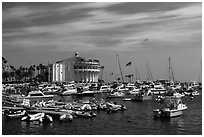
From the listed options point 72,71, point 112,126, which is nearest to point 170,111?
point 112,126

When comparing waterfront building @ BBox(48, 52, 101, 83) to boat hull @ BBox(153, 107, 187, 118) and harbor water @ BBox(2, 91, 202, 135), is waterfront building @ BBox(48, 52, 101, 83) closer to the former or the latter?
boat hull @ BBox(153, 107, 187, 118)

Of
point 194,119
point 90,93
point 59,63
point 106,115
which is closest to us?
point 194,119

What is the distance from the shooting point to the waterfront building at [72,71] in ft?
169

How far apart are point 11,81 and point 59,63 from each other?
854 centimetres

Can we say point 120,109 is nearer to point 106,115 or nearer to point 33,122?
point 106,115

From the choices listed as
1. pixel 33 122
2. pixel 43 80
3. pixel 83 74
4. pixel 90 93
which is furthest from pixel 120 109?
pixel 43 80

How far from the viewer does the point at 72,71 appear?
51.7 metres

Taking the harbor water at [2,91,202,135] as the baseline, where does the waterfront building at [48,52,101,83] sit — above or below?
above

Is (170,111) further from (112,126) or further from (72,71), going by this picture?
(72,71)

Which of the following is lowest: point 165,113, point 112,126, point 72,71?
point 112,126

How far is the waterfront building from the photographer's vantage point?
51.4m

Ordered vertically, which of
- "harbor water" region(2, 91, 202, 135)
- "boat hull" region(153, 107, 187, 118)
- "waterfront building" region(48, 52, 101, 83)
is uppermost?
"waterfront building" region(48, 52, 101, 83)

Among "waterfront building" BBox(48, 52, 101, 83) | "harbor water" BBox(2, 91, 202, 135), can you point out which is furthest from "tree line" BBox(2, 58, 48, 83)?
"harbor water" BBox(2, 91, 202, 135)

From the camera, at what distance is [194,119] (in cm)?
1301
